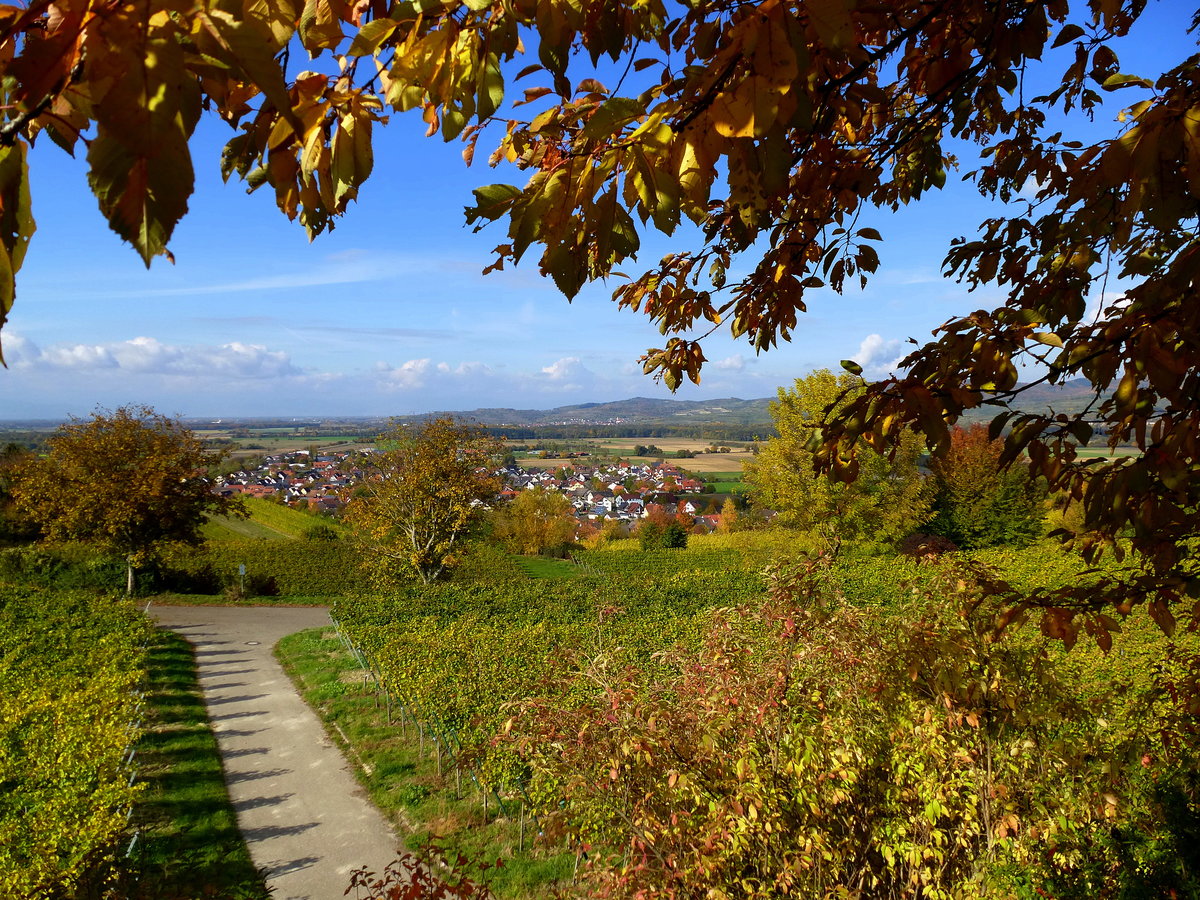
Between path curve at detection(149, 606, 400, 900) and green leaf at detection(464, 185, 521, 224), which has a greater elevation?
green leaf at detection(464, 185, 521, 224)

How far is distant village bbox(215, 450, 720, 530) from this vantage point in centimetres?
4906

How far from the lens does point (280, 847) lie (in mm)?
6676

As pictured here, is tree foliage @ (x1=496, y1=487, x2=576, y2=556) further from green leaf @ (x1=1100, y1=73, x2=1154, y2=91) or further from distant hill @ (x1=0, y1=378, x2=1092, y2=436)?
distant hill @ (x1=0, y1=378, x2=1092, y2=436)

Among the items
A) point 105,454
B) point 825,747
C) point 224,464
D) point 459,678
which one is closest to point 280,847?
point 459,678

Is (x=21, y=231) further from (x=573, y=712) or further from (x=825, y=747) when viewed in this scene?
(x=825, y=747)

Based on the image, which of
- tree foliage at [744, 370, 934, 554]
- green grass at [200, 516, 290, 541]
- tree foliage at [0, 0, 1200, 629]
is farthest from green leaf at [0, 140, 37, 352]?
green grass at [200, 516, 290, 541]

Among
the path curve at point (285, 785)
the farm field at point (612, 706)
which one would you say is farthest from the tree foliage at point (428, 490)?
the path curve at point (285, 785)

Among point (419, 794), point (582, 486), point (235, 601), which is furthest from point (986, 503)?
point (582, 486)

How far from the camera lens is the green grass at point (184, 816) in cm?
574

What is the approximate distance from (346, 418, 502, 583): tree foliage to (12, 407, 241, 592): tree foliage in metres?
4.28

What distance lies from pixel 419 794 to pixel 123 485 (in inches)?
595

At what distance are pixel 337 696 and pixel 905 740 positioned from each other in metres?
10.6

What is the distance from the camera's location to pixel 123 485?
1728 centimetres

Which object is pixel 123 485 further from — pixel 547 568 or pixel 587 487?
pixel 587 487
